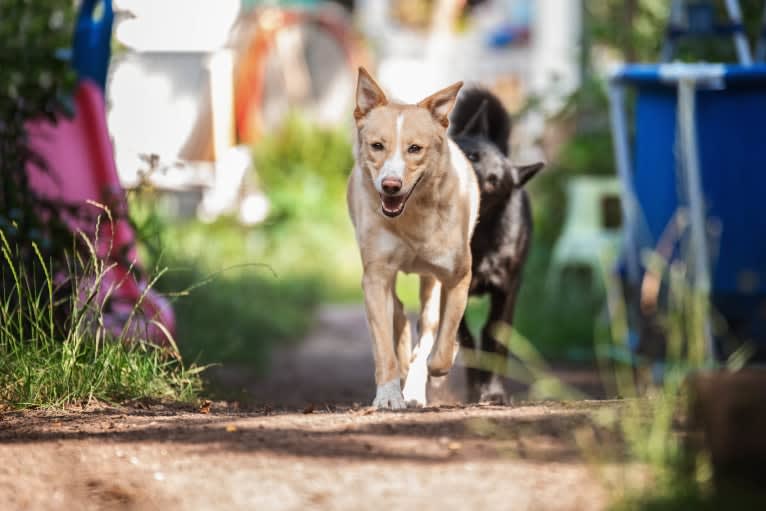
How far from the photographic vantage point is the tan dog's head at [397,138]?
4.56m

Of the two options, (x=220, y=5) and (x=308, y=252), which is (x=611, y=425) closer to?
(x=220, y=5)

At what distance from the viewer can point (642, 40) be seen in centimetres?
1004

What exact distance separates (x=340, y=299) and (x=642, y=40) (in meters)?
3.79

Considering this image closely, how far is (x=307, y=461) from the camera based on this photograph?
133 inches

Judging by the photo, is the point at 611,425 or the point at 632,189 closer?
the point at 611,425

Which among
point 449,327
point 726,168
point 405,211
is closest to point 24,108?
point 405,211

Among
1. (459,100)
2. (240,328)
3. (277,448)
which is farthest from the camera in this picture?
(240,328)

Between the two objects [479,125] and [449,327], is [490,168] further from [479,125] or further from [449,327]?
[449,327]

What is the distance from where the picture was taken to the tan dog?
4.64 m

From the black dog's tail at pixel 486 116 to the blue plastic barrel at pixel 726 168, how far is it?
895 millimetres

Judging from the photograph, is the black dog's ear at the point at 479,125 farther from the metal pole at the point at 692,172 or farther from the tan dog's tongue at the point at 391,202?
the tan dog's tongue at the point at 391,202

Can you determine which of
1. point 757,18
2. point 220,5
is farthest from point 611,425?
point 220,5

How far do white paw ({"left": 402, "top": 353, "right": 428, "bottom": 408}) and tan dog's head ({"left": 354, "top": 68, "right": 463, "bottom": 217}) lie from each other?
31.6 inches

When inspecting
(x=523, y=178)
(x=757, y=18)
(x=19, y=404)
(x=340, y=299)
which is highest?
(x=757, y=18)
